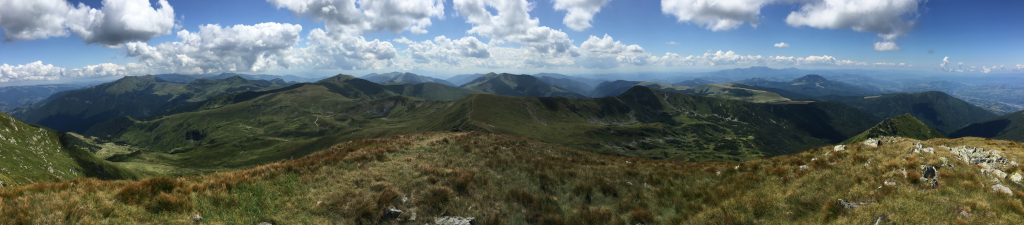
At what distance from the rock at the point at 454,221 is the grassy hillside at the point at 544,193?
0.22m

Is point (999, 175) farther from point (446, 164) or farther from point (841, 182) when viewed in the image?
point (446, 164)

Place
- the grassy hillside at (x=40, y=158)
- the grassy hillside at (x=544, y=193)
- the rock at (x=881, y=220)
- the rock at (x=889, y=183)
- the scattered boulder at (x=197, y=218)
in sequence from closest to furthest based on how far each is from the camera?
the rock at (x=881, y=220) < the grassy hillside at (x=544, y=193) < the scattered boulder at (x=197, y=218) < the rock at (x=889, y=183) < the grassy hillside at (x=40, y=158)

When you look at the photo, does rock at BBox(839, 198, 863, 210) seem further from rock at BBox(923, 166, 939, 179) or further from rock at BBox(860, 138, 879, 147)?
rock at BBox(860, 138, 879, 147)

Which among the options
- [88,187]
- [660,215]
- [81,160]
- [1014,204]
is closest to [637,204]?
[660,215]

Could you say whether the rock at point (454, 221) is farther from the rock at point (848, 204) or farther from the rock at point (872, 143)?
the rock at point (872, 143)

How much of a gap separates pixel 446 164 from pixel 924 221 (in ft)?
72.9

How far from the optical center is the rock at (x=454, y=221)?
20.2m

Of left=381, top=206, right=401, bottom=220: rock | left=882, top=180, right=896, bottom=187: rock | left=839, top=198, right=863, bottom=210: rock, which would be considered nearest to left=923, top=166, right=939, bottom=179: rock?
left=882, top=180, right=896, bottom=187: rock

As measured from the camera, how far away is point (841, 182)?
860 inches

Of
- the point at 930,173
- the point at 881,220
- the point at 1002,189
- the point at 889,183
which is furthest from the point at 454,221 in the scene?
the point at 1002,189

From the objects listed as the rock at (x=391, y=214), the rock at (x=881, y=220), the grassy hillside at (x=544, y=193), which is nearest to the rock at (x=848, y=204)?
the grassy hillside at (x=544, y=193)

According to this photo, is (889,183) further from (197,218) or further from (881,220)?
(197,218)

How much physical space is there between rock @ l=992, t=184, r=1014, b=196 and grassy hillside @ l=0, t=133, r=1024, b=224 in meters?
0.09

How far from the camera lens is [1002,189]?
712 inches
